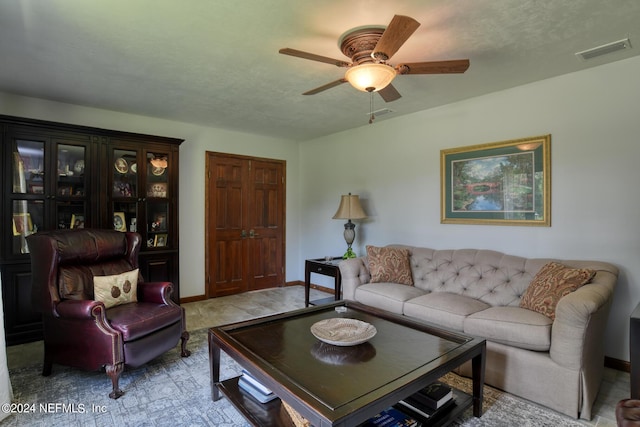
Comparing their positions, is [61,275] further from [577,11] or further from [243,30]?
[577,11]

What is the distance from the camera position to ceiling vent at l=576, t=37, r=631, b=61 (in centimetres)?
243

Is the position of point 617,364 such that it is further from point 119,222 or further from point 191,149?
point 191,149

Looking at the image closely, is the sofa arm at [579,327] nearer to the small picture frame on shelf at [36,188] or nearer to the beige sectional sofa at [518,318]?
the beige sectional sofa at [518,318]

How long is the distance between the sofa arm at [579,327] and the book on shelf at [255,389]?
1783 mm

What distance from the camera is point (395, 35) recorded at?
5.97 ft

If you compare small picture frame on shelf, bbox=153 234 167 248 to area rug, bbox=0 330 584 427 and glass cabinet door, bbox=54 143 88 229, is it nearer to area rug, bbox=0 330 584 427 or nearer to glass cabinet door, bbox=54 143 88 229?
glass cabinet door, bbox=54 143 88 229

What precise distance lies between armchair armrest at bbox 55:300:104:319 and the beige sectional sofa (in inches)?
90.2

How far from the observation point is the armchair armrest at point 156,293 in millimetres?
2896

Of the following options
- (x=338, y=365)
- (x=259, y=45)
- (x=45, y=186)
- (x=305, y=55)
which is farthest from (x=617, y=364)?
(x=45, y=186)

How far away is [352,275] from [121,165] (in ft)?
9.42

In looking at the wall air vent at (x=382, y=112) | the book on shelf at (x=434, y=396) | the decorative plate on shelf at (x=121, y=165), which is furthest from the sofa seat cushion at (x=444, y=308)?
the decorative plate on shelf at (x=121, y=165)

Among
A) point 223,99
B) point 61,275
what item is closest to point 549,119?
point 223,99

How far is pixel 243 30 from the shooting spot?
2.27 metres

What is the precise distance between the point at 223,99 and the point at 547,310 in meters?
3.49
